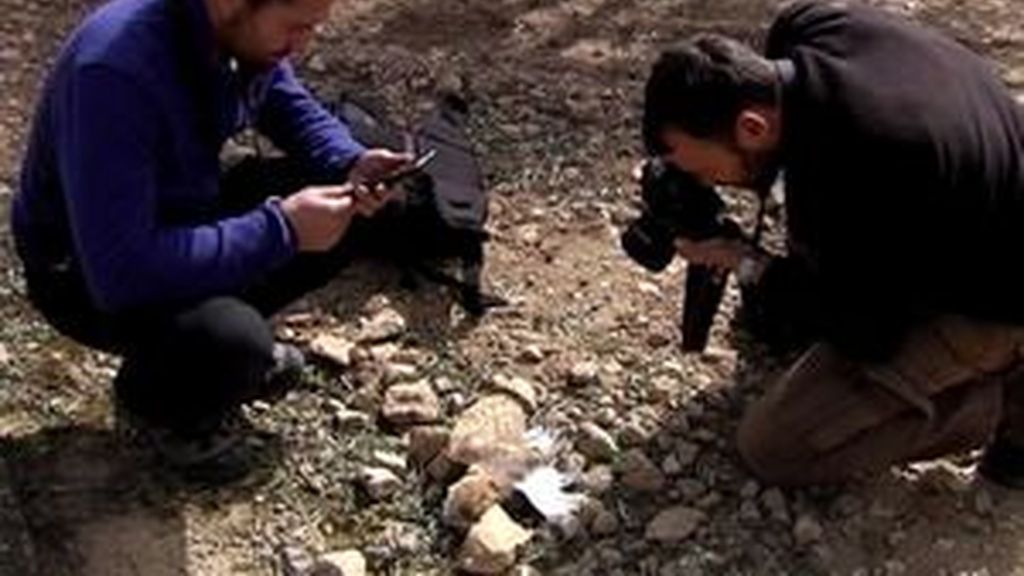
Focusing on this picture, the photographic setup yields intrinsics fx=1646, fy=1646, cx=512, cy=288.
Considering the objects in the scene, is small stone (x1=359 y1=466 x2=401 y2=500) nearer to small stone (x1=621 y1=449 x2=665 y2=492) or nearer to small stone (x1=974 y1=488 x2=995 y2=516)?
small stone (x1=621 y1=449 x2=665 y2=492)

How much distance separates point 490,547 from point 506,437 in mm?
290

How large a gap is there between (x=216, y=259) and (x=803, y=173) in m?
0.95

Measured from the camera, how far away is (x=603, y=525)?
9.52ft

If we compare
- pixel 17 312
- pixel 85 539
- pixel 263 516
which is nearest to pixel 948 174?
pixel 263 516

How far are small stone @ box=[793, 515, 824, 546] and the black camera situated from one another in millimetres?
430

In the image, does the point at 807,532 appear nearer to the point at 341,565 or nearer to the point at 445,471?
the point at 445,471

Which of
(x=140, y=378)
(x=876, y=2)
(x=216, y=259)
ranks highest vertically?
(x=216, y=259)

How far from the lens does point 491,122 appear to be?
12.9 ft

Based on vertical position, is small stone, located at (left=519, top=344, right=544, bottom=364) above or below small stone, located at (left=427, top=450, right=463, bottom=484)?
below

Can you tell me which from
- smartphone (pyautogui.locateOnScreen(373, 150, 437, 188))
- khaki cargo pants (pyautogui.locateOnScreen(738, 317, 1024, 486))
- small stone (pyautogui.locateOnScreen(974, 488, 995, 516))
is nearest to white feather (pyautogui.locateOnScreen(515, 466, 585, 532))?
khaki cargo pants (pyautogui.locateOnScreen(738, 317, 1024, 486))

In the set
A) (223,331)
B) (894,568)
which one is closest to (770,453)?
(894,568)

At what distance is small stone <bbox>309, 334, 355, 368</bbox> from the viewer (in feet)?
10.6

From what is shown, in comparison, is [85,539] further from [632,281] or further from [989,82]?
[989,82]

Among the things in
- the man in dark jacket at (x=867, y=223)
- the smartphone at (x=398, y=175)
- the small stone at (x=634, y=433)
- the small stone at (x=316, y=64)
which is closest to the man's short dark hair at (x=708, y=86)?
the man in dark jacket at (x=867, y=223)
